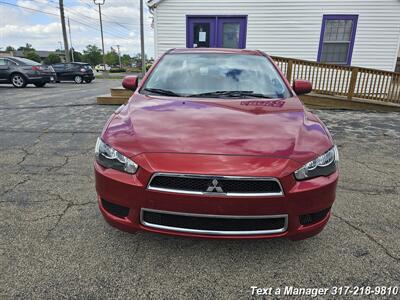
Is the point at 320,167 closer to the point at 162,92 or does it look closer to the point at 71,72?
the point at 162,92

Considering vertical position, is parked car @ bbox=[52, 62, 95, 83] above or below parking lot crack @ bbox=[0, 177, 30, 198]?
above

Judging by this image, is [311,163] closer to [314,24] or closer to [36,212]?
[36,212]

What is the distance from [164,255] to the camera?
207 cm

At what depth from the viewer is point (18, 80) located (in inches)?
550

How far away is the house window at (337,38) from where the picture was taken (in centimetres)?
888

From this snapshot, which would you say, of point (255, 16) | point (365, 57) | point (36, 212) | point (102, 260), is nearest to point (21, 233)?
point (36, 212)

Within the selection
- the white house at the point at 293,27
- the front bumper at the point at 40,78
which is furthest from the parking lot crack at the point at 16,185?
the front bumper at the point at 40,78

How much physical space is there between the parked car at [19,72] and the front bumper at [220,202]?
47.6 feet

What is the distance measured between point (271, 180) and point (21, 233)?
6.63ft

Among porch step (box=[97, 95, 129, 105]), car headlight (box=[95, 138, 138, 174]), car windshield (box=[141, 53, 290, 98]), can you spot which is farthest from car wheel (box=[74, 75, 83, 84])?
car headlight (box=[95, 138, 138, 174])

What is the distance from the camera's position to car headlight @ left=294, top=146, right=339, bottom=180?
178 centimetres

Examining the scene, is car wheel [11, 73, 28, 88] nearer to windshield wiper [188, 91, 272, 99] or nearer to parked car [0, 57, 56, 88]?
parked car [0, 57, 56, 88]

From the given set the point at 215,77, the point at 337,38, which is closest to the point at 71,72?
the point at 337,38

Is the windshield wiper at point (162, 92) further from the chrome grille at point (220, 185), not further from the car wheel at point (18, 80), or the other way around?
the car wheel at point (18, 80)
